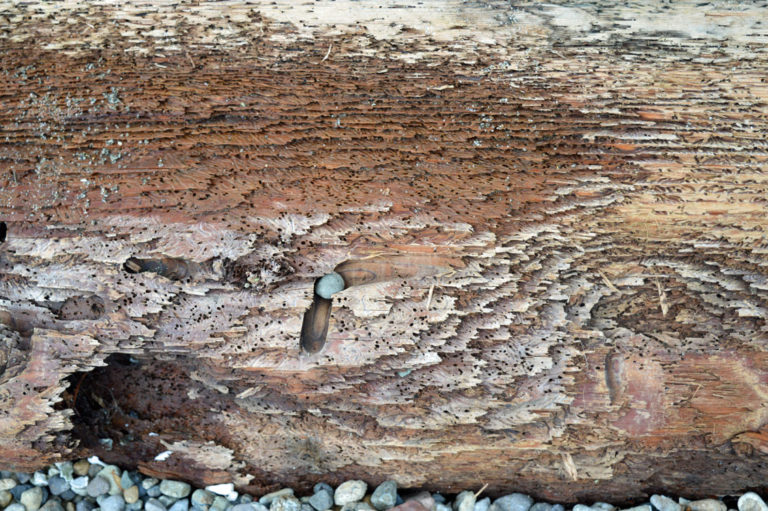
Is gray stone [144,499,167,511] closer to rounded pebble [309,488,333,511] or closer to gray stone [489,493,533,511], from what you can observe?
rounded pebble [309,488,333,511]

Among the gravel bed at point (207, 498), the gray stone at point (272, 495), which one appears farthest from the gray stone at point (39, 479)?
the gray stone at point (272, 495)

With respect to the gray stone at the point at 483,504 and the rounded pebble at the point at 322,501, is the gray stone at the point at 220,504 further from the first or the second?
the gray stone at the point at 483,504

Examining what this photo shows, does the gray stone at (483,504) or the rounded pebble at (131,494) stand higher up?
Answer: the gray stone at (483,504)

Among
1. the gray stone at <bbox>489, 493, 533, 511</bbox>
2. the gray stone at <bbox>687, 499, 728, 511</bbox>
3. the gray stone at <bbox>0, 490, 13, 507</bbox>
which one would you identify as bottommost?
the gray stone at <bbox>0, 490, 13, 507</bbox>

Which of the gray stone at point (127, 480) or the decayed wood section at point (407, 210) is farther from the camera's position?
the gray stone at point (127, 480)

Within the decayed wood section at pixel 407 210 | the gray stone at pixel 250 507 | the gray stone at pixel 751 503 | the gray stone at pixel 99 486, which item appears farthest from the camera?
the gray stone at pixel 99 486

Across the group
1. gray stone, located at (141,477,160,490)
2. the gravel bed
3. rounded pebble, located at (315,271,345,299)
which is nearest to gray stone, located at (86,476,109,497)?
the gravel bed
